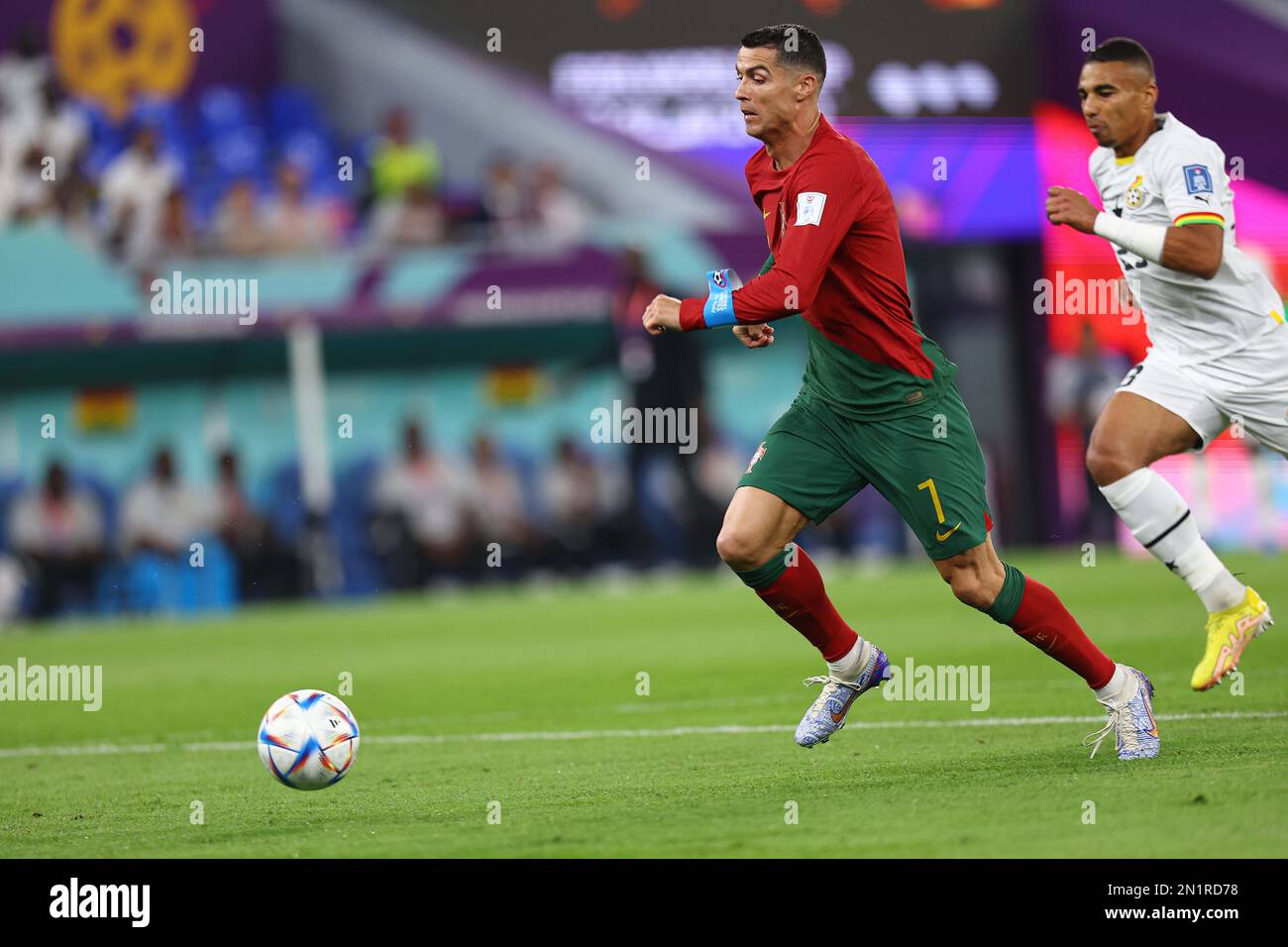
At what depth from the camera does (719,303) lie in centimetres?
641

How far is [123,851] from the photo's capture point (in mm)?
5809

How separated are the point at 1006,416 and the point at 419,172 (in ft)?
24.8

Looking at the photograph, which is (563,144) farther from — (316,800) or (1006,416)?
(316,800)

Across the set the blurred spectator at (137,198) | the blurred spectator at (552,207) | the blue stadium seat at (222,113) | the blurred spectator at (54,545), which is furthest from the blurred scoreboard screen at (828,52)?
the blurred spectator at (54,545)

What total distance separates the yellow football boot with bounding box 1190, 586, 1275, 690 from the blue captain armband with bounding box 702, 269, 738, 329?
2.36 metres

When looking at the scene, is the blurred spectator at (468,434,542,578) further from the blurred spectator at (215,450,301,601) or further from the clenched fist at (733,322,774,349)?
the clenched fist at (733,322,774,349)

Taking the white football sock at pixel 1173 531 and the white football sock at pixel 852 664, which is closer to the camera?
the white football sock at pixel 852 664

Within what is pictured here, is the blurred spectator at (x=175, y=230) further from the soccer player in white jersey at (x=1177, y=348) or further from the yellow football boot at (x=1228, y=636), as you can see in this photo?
the yellow football boot at (x=1228, y=636)

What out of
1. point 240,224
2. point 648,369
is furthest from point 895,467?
point 240,224

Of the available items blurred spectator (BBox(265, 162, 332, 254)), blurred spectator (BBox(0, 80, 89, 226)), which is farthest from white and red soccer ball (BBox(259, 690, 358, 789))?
blurred spectator (BBox(0, 80, 89, 226))

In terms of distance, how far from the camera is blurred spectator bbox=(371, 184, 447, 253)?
2070 cm

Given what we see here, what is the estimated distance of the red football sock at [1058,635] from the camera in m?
6.62

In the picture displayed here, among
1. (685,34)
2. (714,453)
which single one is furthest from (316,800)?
(685,34)

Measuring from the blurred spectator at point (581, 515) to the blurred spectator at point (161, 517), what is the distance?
3.71m
